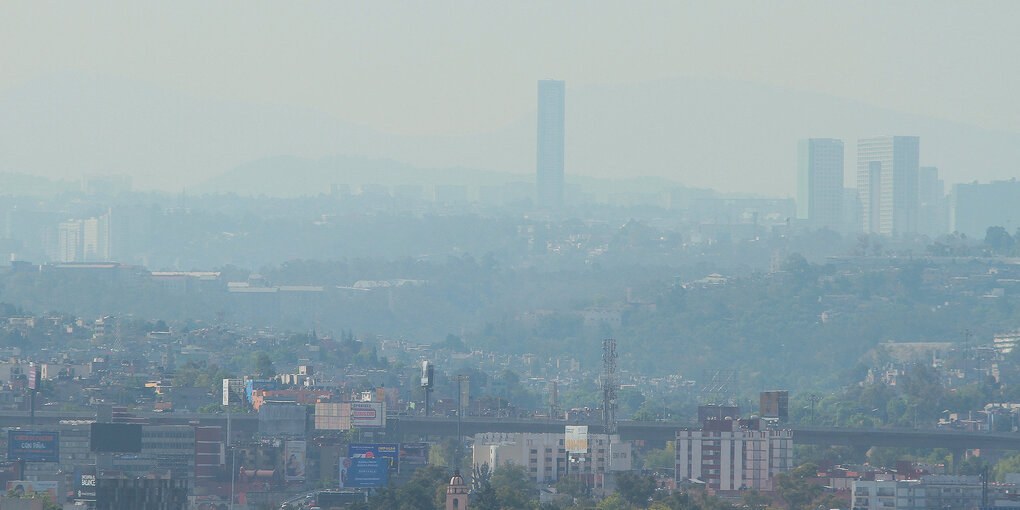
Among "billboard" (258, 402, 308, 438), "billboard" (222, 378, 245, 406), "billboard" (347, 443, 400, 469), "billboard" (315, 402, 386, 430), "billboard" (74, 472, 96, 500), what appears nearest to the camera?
"billboard" (74, 472, 96, 500)

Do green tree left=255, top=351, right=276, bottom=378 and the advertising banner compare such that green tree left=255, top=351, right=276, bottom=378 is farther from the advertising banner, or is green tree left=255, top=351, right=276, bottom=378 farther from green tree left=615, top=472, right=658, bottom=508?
green tree left=615, top=472, right=658, bottom=508

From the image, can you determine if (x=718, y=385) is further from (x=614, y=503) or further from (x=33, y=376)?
(x=614, y=503)

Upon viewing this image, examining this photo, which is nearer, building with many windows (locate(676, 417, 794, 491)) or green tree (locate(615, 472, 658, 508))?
green tree (locate(615, 472, 658, 508))

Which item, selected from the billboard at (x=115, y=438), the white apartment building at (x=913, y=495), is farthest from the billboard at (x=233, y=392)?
the white apartment building at (x=913, y=495)

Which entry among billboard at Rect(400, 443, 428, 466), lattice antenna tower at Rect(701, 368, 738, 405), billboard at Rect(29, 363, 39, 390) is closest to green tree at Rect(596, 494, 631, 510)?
billboard at Rect(400, 443, 428, 466)

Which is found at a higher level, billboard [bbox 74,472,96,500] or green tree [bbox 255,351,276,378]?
green tree [bbox 255,351,276,378]

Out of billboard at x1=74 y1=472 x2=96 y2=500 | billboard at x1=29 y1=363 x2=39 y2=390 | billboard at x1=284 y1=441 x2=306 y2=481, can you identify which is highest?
billboard at x1=29 y1=363 x2=39 y2=390

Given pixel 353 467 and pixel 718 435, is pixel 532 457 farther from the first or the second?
pixel 353 467

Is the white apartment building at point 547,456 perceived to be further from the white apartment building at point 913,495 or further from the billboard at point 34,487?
the billboard at point 34,487
